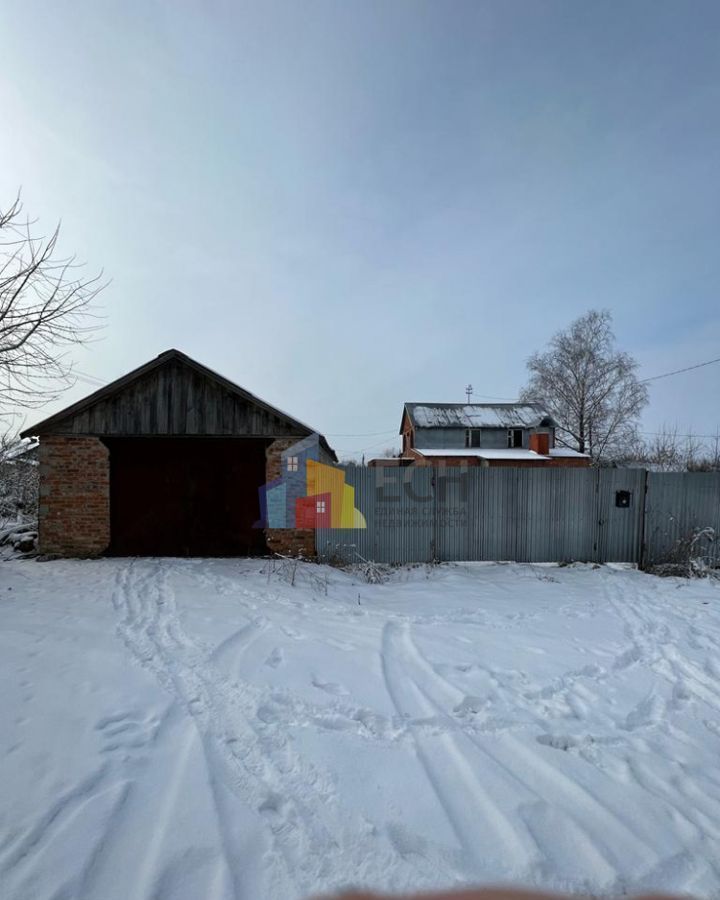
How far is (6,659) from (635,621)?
6.49 metres

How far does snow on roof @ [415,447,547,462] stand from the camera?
23516mm

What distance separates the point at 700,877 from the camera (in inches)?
69.9

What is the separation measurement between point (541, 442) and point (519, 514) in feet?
60.4

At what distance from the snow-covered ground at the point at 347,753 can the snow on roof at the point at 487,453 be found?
19015mm

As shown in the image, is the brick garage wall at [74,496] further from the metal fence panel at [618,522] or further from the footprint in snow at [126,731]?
the metal fence panel at [618,522]

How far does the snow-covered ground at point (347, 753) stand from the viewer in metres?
1.78

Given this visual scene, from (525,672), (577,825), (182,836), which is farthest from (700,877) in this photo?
(182,836)

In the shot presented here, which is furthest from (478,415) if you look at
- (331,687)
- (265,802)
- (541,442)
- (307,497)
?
(265,802)

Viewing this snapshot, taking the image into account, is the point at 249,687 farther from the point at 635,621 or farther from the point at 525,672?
the point at 635,621

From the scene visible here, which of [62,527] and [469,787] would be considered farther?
[62,527]

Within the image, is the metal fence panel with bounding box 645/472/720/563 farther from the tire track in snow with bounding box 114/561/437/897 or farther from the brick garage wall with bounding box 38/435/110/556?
the brick garage wall with bounding box 38/435/110/556

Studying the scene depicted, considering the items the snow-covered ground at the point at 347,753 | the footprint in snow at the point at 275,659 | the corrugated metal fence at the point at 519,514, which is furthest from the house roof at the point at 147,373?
the footprint in snow at the point at 275,659

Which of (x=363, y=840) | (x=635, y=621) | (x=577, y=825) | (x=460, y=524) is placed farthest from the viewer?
(x=460, y=524)

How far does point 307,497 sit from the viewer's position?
27.2 ft
